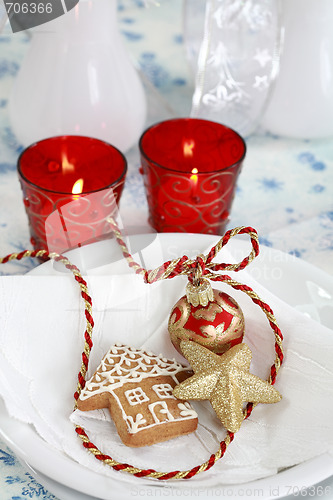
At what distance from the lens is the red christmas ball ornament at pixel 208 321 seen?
0.48 m

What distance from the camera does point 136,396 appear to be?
45cm

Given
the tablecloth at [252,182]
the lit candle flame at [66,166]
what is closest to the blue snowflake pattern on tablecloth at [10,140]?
the tablecloth at [252,182]

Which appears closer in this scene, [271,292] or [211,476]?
[211,476]

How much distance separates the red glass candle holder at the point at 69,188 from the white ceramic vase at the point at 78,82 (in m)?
0.10

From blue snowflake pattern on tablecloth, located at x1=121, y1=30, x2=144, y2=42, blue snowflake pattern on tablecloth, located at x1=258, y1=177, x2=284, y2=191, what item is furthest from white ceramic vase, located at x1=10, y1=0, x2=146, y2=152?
blue snowflake pattern on tablecloth, located at x1=121, y1=30, x2=144, y2=42

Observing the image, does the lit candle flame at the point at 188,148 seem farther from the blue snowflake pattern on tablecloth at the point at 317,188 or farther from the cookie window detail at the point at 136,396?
the cookie window detail at the point at 136,396

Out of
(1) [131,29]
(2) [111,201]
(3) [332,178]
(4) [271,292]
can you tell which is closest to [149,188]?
(2) [111,201]

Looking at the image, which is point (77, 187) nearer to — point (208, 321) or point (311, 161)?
point (208, 321)

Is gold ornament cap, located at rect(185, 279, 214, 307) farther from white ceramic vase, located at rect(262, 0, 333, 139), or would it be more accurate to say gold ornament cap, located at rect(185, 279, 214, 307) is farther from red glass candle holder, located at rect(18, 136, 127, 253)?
white ceramic vase, located at rect(262, 0, 333, 139)

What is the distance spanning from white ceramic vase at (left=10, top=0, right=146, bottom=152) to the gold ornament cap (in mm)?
350

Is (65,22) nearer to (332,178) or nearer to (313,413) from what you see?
(332,178)

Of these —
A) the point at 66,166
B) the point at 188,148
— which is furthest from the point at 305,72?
the point at 66,166

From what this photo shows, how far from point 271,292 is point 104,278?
0.15 m

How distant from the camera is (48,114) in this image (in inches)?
29.0
